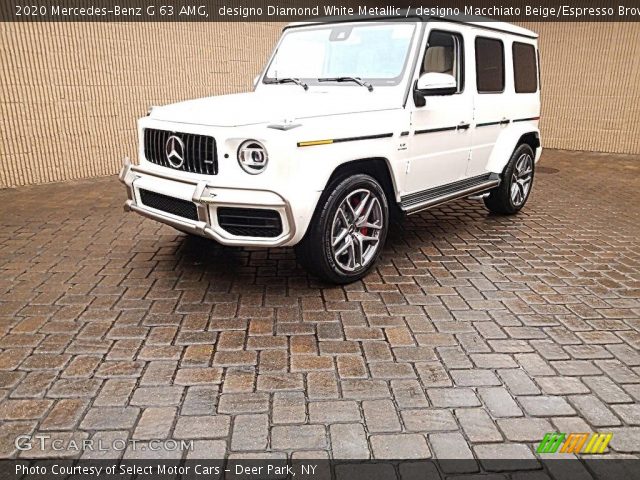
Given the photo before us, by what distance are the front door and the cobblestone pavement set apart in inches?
29.8

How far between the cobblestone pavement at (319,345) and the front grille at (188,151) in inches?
37.6

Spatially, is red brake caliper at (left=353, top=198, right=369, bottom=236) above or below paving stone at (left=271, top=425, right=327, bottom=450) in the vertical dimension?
above

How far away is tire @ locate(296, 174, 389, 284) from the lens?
368 centimetres

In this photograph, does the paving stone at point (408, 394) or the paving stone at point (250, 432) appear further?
the paving stone at point (408, 394)

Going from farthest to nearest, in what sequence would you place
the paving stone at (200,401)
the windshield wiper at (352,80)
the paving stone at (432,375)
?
1. the windshield wiper at (352,80)
2. the paving stone at (432,375)
3. the paving stone at (200,401)

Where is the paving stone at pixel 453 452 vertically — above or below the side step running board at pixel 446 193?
below

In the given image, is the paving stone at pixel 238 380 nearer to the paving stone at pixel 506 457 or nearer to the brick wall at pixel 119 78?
the paving stone at pixel 506 457

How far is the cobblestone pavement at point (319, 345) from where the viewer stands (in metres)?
2.41

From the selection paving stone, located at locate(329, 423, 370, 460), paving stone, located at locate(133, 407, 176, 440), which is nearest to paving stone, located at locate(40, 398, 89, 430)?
paving stone, located at locate(133, 407, 176, 440)

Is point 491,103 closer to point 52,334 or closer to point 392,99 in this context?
point 392,99

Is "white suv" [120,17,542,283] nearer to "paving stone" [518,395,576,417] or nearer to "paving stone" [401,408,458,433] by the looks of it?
"paving stone" [401,408,458,433]

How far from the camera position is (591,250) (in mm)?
4977

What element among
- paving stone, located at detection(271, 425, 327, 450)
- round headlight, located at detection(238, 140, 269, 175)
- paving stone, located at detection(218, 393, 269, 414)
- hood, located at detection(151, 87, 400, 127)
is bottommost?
paving stone, located at detection(271, 425, 327, 450)

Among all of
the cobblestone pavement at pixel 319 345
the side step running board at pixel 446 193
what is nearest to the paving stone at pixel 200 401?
the cobblestone pavement at pixel 319 345
